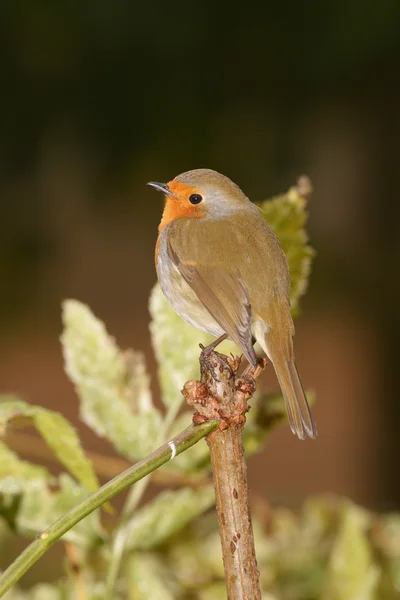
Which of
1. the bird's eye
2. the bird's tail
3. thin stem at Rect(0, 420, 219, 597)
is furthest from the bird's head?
thin stem at Rect(0, 420, 219, 597)

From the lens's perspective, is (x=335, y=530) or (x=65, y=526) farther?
(x=335, y=530)

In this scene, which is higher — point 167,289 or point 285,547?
point 167,289

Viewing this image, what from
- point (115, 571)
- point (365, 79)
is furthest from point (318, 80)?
point (115, 571)

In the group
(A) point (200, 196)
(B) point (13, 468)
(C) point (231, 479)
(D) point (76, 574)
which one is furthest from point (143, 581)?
(A) point (200, 196)

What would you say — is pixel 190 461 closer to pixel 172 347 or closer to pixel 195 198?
pixel 172 347

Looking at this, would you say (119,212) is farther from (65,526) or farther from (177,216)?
(65,526)

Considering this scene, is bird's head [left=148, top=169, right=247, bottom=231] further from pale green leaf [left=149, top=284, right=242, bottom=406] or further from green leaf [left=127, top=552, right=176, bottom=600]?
green leaf [left=127, top=552, right=176, bottom=600]
